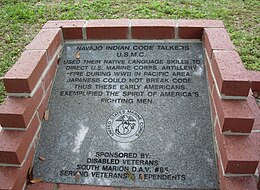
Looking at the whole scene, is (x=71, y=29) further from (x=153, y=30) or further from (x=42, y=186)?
(x=42, y=186)

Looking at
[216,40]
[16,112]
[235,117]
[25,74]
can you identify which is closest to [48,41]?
[25,74]

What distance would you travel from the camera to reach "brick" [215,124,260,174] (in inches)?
72.5

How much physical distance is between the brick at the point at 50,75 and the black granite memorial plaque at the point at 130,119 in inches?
1.7

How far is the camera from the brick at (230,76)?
1.98m

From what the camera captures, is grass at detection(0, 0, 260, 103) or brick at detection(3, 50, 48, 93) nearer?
brick at detection(3, 50, 48, 93)

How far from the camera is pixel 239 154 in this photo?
1860 mm

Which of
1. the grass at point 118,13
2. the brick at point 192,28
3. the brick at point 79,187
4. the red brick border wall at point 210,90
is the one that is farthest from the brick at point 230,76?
the grass at point 118,13

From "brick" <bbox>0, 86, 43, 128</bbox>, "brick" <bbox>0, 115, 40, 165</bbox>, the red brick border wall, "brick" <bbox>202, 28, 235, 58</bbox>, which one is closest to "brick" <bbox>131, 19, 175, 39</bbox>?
the red brick border wall

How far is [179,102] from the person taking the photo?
7.63 ft

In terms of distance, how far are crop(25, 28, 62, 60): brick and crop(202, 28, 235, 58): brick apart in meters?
1.18

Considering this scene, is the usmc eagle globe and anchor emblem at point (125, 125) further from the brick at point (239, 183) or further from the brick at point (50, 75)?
the brick at point (239, 183)

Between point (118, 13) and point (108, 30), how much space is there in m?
2.12

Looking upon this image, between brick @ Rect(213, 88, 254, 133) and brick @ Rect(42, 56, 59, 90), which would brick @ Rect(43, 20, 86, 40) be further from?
brick @ Rect(213, 88, 254, 133)

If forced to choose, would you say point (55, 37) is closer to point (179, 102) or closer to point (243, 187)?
point (179, 102)
